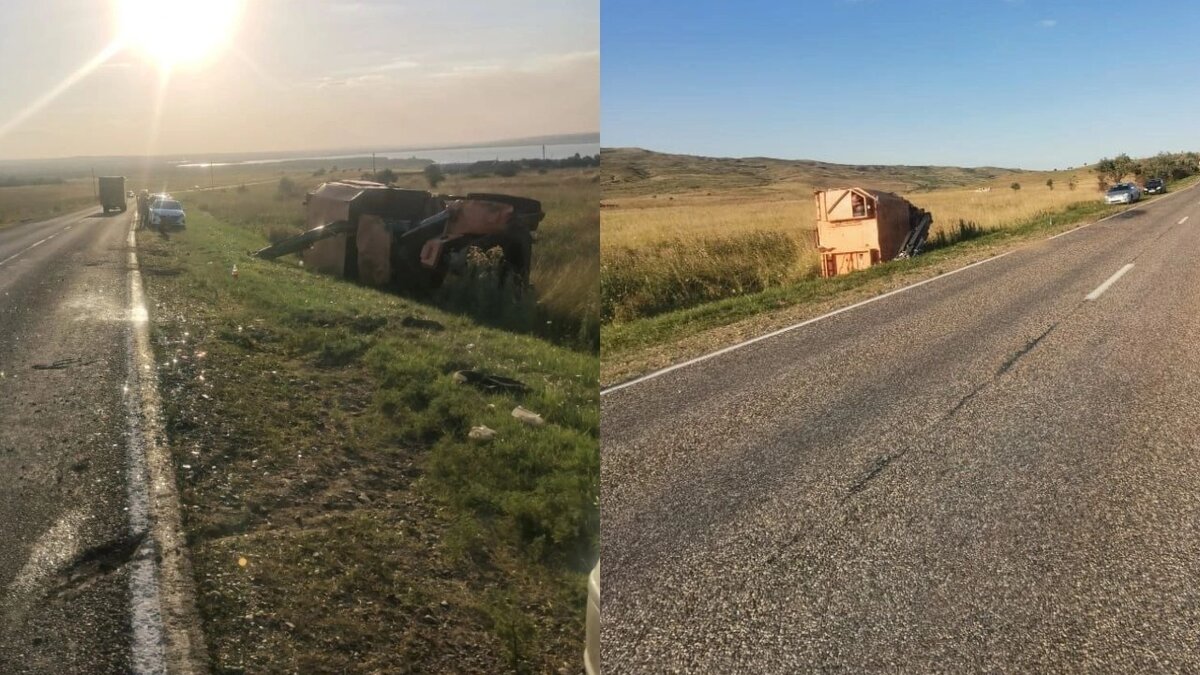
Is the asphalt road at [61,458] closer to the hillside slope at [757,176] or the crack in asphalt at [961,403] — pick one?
the crack in asphalt at [961,403]

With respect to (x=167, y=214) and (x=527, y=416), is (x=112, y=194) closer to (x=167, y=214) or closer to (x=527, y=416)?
(x=167, y=214)

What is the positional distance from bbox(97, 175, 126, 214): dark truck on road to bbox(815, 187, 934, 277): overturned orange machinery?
18.5 meters

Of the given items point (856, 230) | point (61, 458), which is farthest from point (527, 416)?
point (856, 230)

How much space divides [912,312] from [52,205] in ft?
35.5

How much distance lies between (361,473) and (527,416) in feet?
2.18

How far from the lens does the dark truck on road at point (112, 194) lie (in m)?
1.94

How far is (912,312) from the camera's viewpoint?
11.6 meters

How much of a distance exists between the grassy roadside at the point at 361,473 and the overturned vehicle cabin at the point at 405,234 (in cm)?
7

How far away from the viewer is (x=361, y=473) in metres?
2.19

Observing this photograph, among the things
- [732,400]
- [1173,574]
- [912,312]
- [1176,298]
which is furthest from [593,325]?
[1176,298]

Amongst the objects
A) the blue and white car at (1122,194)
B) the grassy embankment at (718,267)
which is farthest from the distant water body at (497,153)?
the blue and white car at (1122,194)

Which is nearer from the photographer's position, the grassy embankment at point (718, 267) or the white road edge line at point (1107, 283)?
the grassy embankment at point (718, 267)

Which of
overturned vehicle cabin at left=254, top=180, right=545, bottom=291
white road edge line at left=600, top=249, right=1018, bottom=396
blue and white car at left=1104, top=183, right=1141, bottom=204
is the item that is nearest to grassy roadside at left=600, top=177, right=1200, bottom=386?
white road edge line at left=600, top=249, right=1018, bottom=396

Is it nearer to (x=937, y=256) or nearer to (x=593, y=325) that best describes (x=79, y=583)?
(x=593, y=325)
